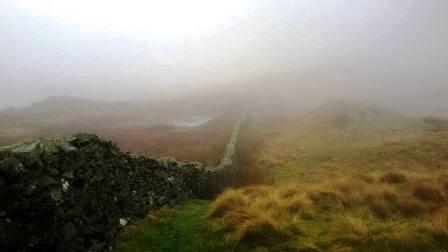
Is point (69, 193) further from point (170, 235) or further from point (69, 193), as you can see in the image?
point (170, 235)

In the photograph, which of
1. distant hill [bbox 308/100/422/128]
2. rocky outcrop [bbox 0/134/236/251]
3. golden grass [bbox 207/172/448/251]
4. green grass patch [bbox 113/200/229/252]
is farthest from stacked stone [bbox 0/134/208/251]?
distant hill [bbox 308/100/422/128]

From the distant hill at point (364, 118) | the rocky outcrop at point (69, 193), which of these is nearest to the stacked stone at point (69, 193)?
the rocky outcrop at point (69, 193)

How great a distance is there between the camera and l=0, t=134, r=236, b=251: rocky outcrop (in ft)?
28.1

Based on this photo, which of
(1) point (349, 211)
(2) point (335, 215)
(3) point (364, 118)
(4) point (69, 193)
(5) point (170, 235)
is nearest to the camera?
(4) point (69, 193)

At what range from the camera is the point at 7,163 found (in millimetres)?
8523

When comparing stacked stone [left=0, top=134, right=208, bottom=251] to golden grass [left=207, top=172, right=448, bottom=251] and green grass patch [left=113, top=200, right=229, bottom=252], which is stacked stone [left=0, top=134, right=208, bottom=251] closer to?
green grass patch [left=113, top=200, right=229, bottom=252]

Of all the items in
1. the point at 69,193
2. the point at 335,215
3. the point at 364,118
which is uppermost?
the point at 69,193

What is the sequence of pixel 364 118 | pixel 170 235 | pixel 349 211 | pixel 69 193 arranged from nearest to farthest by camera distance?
pixel 69 193
pixel 170 235
pixel 349 211
pixel 364 118

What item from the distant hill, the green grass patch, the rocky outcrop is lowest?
the distant hill

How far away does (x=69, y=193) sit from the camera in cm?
1032

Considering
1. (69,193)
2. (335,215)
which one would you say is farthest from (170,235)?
(335,215)

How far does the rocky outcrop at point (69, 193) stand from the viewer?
858 cm

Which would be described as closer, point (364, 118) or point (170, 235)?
point (170, 235)

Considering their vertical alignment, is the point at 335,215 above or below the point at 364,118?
above
